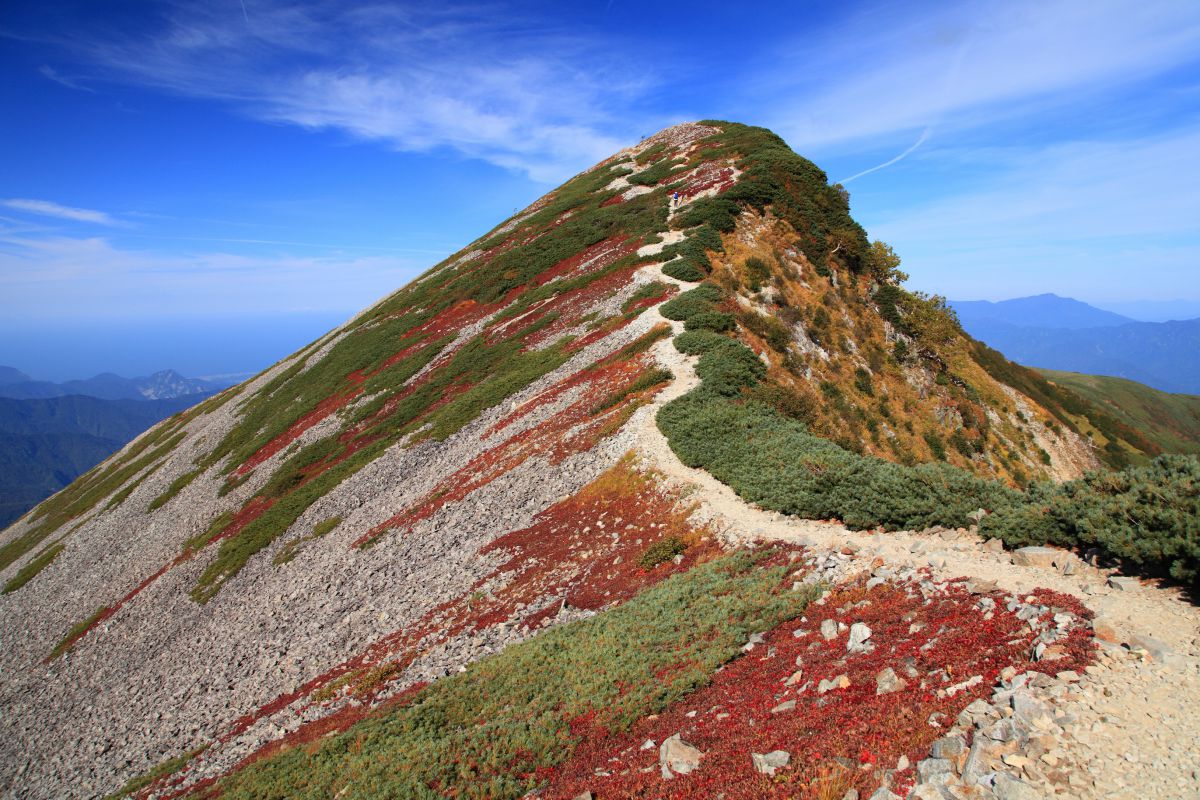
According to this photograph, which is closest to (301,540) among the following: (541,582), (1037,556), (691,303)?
(541,582)

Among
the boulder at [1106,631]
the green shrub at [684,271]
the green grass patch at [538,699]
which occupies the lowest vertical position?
the green grass patch at [538,699]

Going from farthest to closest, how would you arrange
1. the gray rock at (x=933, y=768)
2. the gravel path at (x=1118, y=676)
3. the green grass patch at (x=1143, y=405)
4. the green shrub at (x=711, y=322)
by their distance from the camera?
the green grass patch at (x=1143, y=405), the green shrub at (x=711, y=322), the gray rock at (x=933, y=768), the gravel path at (x=1118, y=676)

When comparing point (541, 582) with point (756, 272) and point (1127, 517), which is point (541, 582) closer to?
point (1127, 517)

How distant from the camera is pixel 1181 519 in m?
9.71

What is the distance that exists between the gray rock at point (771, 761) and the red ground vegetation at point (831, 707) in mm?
91

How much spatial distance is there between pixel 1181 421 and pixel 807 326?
135 metres

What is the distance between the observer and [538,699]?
12.6 m

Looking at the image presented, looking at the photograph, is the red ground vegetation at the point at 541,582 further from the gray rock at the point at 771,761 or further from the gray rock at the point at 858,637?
the gray rock at the point at 771,761

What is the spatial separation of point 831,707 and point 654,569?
863cm

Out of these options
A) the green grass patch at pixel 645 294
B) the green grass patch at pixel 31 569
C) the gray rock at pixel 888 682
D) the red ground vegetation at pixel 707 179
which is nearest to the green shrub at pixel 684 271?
the green grass patch at pixel 645 294

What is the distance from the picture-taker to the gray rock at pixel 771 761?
8.26 meters

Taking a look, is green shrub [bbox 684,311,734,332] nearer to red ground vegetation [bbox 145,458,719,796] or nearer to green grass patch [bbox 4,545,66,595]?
red ground vegetation [bbox 145,458,719,796]

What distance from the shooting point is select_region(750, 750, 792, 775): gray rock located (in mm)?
8258

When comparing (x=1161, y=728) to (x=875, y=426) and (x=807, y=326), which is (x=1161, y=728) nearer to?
(x=875, y=426)
